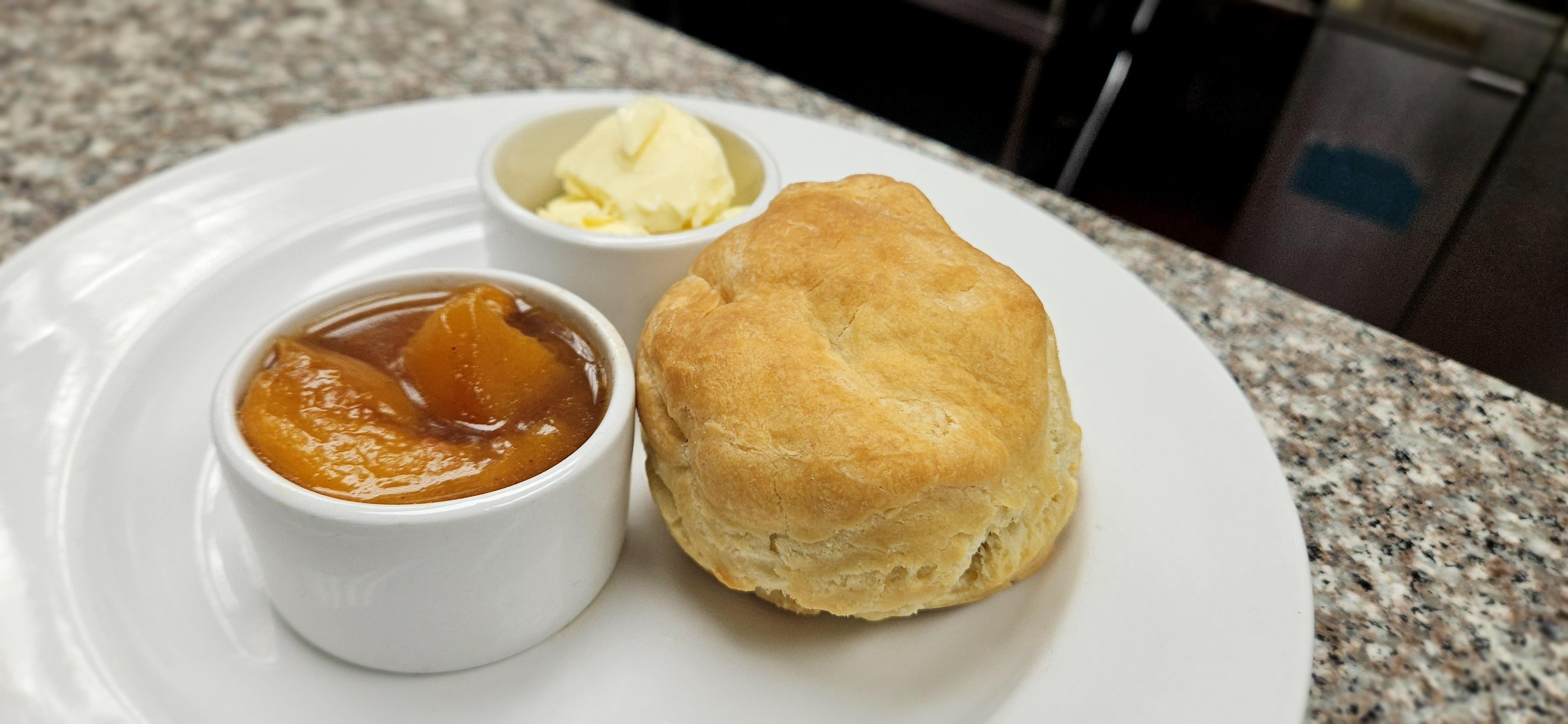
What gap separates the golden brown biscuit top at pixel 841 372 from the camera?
120cm

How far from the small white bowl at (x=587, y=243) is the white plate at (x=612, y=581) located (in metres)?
0.35

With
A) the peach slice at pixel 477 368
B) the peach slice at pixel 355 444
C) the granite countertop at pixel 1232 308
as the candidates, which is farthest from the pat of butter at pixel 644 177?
the granite countertop at pixel 1232 308

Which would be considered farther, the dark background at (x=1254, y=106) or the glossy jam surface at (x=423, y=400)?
the dark background at (x=1254, y=106)

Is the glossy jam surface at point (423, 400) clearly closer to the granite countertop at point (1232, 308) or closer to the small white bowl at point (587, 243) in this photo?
the small white bowl at point (587, 243)

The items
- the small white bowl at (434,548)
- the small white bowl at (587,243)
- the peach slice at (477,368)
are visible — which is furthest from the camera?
the small white bowl at (587,243)

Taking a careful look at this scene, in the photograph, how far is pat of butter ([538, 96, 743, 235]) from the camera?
1756mm

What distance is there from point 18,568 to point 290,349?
44 centimetres

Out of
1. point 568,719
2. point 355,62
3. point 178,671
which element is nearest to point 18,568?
point 178,671

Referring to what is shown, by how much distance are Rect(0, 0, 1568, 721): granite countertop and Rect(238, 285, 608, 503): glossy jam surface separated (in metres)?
1.06

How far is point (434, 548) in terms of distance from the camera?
3.84ft

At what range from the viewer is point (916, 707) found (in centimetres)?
132

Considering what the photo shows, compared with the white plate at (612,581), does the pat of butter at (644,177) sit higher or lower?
higher

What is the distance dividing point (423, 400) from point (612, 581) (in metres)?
0.40

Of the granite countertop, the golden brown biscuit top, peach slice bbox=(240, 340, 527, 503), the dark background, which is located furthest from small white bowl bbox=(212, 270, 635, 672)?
the dark background
